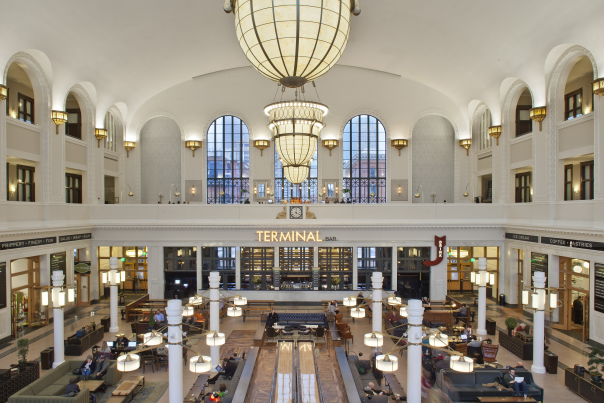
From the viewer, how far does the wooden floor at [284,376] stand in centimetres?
775

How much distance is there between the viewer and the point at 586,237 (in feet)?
40.1

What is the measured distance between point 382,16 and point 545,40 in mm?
5334

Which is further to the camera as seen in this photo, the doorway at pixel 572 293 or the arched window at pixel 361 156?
the arched window at pixel 361 156

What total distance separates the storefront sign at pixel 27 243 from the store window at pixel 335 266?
1050 centimetres

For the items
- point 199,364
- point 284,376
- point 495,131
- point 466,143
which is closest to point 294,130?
point 199,364

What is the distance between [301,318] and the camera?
1453 centimetres

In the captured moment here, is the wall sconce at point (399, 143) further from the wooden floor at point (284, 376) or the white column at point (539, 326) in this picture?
the wooden floor at point (284, 376)

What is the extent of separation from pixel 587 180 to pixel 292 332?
10979 millimetres

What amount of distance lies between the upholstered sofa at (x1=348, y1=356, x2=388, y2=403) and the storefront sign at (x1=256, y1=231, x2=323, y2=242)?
7338 mm

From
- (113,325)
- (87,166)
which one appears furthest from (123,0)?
(113,325)

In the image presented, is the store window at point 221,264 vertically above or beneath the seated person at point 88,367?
above

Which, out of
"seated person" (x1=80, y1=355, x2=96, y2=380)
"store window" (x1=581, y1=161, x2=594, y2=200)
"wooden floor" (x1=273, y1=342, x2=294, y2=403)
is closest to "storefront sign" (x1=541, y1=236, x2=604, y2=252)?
"store window" (x1=581, y1=161, x2=594, y2=200)

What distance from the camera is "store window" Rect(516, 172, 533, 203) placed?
16.8 m

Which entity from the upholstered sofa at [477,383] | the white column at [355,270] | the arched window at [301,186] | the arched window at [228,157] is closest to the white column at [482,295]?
the upholstered sofa at [477,383]
